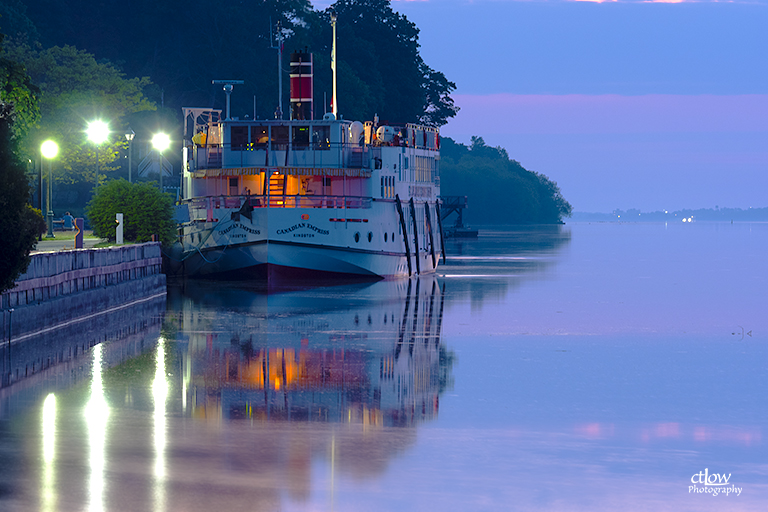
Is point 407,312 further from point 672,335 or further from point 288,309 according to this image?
point 672,335

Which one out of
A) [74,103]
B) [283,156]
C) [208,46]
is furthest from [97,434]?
[208,46]

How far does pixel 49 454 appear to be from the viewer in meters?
14.3

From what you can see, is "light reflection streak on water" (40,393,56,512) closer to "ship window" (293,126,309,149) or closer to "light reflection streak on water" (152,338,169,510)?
"light reflection streak on water" (152,338,169,510)

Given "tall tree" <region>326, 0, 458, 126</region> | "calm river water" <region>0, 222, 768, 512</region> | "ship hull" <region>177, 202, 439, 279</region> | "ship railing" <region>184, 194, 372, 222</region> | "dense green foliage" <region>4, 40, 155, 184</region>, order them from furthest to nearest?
"tall tree" <region>326, 0, 458, 126</region>, "dense green foliage" <region>4, 40, 155, 184</region>, "ship railing" <region>184, 194, 372, 222</region>, "ship hull" <region>177, 202, 439, 279</region>, "calm river water" <region>0, 222, 768, 512</region>

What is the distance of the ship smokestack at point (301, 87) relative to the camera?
54.4 m

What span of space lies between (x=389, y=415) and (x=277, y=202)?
1245 inches

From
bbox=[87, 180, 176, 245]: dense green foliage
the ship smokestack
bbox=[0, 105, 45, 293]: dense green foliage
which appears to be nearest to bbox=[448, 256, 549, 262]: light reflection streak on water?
the ship smokestack

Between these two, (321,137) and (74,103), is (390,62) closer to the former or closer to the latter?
(74,103)

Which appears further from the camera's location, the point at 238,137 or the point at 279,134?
the point at 238,137

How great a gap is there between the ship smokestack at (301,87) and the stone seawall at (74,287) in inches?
620

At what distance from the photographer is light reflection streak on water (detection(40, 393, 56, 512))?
12062 millimetres

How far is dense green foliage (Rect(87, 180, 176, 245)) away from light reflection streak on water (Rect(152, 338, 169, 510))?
19.9 m

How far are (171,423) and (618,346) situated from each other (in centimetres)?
1497

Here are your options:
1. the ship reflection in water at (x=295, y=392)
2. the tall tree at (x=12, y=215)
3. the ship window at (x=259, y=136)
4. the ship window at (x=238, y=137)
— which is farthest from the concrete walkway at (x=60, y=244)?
the tall tree at (x=12, y=215)
